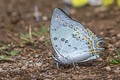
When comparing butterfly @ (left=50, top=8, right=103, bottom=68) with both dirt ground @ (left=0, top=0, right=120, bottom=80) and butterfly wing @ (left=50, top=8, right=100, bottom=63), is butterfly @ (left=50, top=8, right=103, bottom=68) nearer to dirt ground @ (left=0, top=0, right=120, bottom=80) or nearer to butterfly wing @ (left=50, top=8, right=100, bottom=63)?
butterfly wing @ (left=50, top=8, right=100, bottom=63)

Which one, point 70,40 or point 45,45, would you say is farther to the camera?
point 45,45

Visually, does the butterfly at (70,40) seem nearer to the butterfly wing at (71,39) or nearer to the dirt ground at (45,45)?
the butterfly wing at (71,39)

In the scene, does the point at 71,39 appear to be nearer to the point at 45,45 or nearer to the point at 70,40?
the point at 70,40

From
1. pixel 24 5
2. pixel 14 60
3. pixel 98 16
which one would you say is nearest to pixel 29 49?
pixel 14 60

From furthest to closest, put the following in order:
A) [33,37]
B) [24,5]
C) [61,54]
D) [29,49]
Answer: [24,5], [33,37], [29,49], [61,54]

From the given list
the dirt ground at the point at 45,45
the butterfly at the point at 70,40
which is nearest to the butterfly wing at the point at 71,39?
the butterfly at the point at 70,40

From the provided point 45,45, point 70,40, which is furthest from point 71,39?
point 45,45

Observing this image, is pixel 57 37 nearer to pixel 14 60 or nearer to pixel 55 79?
pixel 55 79
